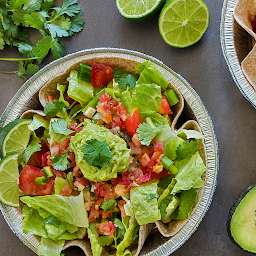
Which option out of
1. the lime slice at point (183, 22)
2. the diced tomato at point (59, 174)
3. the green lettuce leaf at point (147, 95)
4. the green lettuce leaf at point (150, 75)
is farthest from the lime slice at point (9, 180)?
the lime slice at point (183, 22)

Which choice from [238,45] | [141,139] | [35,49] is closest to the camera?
[141,139]

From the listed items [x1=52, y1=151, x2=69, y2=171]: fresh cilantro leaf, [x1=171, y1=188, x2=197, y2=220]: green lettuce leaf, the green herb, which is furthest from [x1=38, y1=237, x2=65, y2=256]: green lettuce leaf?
the green herb

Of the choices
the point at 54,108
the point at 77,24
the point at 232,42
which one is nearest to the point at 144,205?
the point at 54,108

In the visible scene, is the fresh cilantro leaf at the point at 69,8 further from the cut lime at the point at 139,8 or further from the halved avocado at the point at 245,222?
the halved avocado at the point at 245,222

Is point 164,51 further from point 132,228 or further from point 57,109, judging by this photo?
point 132,228

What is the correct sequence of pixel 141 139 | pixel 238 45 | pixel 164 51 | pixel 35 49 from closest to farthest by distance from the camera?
1. pixel 141 139
2. pixel 238 45
3. pixel 35 49
4. pixel 164 51

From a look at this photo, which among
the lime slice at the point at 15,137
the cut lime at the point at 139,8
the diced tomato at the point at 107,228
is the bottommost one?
the diced tomato at the point at 107,228

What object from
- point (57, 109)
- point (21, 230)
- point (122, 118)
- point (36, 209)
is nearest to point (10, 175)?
point (36, 209)
